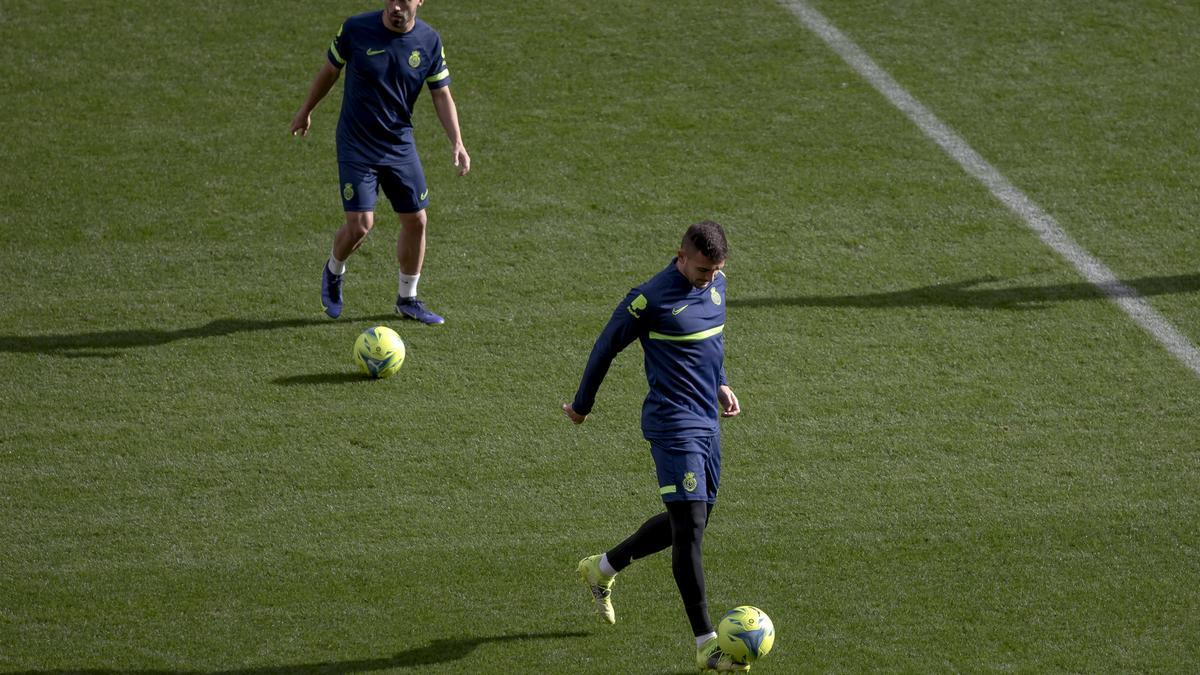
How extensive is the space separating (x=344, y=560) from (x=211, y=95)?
662cm

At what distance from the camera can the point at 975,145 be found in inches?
472

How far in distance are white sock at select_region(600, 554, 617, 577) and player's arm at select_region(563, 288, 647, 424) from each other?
0.72 metres

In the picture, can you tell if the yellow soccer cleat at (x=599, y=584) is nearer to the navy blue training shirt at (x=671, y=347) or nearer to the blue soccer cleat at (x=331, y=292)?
the navy blue training shirt at (x=671, y=347)

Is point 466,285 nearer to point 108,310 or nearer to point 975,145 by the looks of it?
point 108,310

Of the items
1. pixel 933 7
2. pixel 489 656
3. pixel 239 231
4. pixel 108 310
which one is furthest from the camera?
pixel 933 7

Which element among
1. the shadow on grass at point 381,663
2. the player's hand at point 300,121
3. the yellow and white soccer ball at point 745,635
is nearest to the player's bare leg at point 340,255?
the player's hand at point 300,121

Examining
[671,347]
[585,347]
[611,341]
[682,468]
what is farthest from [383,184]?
[682,468]

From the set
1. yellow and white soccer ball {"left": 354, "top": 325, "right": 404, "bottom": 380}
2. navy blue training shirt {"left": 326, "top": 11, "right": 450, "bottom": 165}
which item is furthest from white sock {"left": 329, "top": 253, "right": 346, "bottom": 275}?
yellow and white soccer ball {"left": 354, "top": 325, "right": 404, "bottom": 380}

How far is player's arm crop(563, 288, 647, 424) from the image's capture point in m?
6.32

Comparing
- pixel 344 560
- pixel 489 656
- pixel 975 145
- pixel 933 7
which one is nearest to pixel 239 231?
pixel 344 560

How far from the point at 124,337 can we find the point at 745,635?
17.3ft

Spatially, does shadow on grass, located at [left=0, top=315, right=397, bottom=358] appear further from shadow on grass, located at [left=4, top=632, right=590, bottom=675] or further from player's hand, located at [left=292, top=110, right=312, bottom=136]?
shadow on grass, located at [left=4, top=632, right=590, bottom=675]

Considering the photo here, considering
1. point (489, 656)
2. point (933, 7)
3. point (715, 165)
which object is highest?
point (933, 7)

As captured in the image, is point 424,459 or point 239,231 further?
point 239,231
